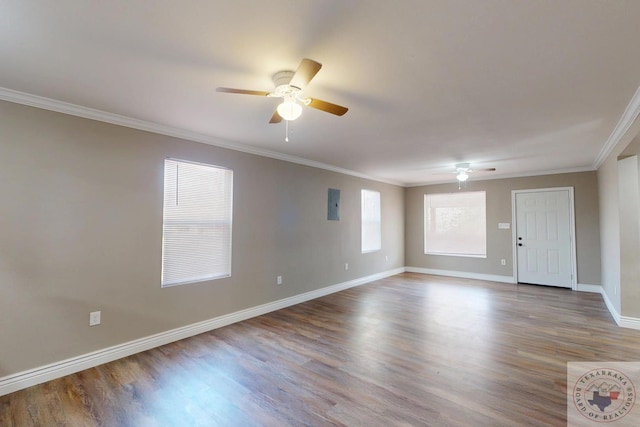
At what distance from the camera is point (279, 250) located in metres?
4.41

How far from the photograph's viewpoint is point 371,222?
6.54 metres

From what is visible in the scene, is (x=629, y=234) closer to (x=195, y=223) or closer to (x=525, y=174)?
(x=525, y=174)

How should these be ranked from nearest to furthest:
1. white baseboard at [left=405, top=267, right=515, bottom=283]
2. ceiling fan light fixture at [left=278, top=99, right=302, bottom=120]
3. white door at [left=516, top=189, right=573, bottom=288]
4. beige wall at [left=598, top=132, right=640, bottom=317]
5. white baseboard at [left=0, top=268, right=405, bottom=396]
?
ceiling fan light fixture at [left=278, top=99, right=302, bottom=120], white baseboard at [left=0, top=268, right=405, bottom=396], beige wall at [left=598, top=132, right=640, bottom=317], white door at [left=516, top=189, right=573, bottom=288], white baseboard at [left=405, top=267, right=515, bottom=283]

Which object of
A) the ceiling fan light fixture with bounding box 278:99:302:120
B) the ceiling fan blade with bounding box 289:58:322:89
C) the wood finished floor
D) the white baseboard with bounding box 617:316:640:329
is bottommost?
the wood finished floor

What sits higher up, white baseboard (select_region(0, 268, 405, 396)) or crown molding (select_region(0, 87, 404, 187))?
crown molding (select_region(0, 87, 404, 187))

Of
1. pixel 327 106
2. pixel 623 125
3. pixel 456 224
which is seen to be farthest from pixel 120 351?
pixel 456 224

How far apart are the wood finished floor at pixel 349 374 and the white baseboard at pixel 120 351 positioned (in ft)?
0.30

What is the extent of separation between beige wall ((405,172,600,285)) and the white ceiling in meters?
2.95

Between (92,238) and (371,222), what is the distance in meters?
5.07

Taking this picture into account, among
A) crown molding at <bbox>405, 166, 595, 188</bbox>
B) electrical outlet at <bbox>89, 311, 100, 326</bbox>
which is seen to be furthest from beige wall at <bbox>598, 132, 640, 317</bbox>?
electrical outlet at <bbox>89, 311, 100, 326</bbox>

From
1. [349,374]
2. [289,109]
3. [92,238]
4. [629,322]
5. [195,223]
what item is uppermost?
[289,109]

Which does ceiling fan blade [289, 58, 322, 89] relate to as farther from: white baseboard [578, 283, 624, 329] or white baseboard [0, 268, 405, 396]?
white baseboard [578, 283, 624, 329]

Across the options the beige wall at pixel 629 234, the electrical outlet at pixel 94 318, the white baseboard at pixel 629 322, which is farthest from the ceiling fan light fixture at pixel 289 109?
the white baseboard at pixel 629 322

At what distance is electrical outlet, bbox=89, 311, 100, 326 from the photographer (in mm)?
2680
